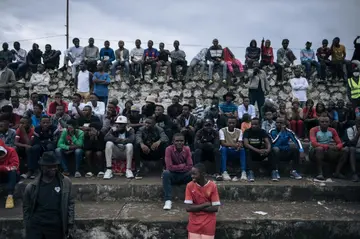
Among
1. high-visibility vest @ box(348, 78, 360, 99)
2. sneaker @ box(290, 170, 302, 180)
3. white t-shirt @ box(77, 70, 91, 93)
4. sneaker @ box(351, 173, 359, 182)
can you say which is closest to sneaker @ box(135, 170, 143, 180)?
sneaker @ box(290, 170, 302, 180)

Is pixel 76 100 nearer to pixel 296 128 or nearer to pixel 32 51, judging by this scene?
pixel 32 51

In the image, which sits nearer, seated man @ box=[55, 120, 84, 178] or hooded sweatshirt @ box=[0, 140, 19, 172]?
hooded sweatshirt @ box=[0, 140, 19, 172]

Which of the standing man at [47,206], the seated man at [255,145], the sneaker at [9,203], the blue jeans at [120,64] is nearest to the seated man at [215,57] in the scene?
the blue jeans at [120,64]

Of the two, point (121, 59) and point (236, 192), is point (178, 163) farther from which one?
point (121, 59)

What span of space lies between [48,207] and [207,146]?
385cm

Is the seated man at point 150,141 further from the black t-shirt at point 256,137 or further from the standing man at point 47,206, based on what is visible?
the standing man at point 47,206

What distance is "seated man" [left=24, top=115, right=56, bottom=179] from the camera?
6877 mm

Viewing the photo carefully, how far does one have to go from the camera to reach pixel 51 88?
41.5 feet

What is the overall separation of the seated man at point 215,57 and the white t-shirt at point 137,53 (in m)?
2.61

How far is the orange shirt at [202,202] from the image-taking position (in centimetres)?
443

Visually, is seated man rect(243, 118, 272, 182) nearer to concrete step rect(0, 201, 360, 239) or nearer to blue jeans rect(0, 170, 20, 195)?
concrete step rect(0, 201, 360, 239)

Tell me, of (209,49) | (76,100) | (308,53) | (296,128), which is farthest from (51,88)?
(308,53)

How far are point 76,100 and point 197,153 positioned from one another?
436cm

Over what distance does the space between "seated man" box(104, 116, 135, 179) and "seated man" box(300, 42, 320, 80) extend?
27.0 ft
